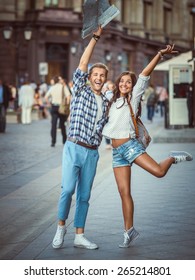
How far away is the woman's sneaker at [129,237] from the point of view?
8.42 metres

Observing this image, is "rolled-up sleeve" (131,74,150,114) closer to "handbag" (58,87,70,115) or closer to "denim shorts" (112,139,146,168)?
"denim shorts" (112,139,146,168)

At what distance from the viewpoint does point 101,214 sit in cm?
1054

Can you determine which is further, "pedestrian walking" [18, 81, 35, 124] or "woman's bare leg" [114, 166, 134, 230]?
"pedestrian walking" [18, 81, 35, 124]

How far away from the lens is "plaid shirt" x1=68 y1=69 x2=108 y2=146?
8.24 m

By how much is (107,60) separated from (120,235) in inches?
2070

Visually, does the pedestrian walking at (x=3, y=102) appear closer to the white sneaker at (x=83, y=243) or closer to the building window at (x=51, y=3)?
the white sneaker at (x=83, y=243)

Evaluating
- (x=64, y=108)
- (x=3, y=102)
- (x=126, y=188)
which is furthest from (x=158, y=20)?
(x=126, y=188)

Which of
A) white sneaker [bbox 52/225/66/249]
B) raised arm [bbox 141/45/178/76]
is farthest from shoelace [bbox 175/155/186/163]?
white sneaker [bbox 52/225/66/249]

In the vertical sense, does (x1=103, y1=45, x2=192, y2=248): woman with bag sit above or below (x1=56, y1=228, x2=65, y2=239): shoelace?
above

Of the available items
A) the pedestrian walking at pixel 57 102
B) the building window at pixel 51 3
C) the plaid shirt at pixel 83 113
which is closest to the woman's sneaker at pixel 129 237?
the plaid shirt at pixel 83 113

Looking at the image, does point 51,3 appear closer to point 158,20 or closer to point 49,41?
point 49,41

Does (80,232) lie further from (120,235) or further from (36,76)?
(36,76)

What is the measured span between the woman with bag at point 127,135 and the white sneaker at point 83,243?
30 cm

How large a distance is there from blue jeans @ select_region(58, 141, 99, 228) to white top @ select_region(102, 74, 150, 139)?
0.89ft
